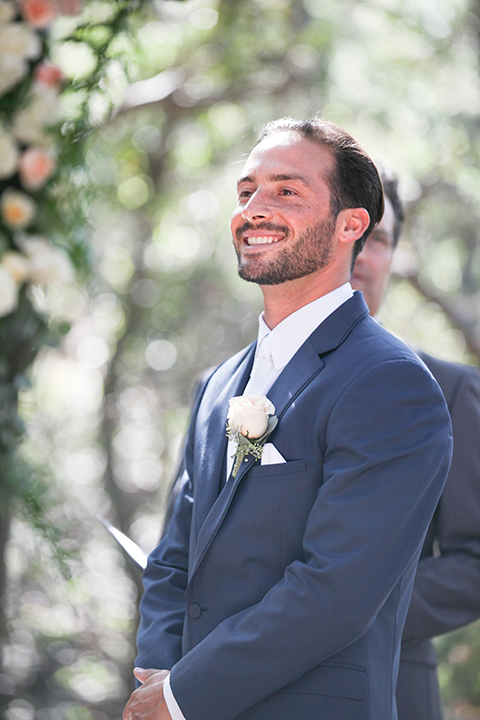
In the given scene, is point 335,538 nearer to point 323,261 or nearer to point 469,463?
point 323,261

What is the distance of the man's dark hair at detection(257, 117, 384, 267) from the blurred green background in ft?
9.69

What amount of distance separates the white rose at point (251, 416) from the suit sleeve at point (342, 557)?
0.49 feet

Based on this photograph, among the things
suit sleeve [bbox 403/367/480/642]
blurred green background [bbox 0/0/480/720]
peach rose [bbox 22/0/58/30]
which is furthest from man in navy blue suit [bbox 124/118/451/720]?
blurred green background [bbox 0/0/480/720]

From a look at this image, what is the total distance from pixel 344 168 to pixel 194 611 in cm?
109

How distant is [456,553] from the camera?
2.14m

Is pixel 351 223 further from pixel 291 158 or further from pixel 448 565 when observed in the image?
pixel 448 565

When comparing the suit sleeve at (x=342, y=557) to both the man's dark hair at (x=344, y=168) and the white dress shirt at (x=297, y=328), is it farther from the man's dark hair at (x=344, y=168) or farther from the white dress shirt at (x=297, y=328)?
the man's dark hair at (x=344, y=168)

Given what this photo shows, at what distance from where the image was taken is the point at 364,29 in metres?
5.80

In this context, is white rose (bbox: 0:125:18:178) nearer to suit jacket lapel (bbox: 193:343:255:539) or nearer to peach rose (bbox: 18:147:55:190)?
peach rose (bbox: 18:147:55:190)

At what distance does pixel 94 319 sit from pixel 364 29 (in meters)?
3.25

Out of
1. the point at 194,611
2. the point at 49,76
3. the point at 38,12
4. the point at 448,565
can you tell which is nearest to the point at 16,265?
the point at 49,76

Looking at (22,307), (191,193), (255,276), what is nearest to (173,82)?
(191,193)

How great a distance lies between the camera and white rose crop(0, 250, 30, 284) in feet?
7.25

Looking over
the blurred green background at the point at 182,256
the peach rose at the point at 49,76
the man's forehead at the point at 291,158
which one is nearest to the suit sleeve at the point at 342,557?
the man's forehead at the point at 291,158
